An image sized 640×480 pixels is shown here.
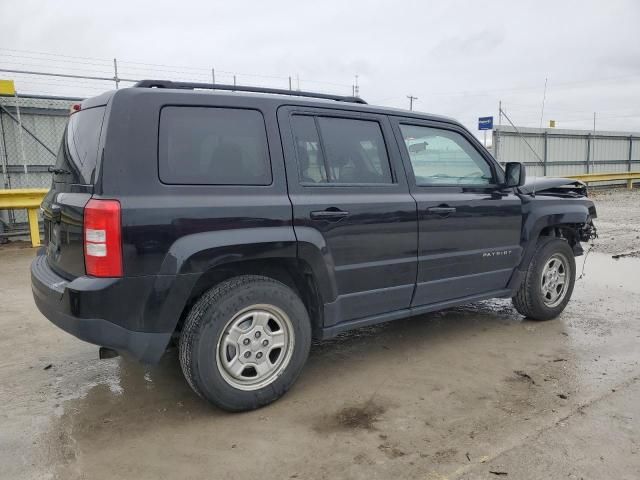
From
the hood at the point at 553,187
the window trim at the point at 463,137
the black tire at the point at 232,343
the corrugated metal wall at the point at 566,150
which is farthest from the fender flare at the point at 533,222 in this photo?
the corrugated metal wall at the point at 566,150

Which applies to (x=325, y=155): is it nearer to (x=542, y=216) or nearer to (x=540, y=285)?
(x=542, y=216)

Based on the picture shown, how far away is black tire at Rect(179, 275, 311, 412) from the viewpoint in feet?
9.79

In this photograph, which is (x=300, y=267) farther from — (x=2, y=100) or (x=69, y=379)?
(x=2, y=100)

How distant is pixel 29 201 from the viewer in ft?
27.7

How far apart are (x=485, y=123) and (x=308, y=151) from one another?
16.7 meters

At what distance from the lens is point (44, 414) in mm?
3191

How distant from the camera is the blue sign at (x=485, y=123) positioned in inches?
723

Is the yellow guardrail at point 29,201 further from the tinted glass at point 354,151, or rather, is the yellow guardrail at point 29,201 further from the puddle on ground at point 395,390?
the tinted glass at point 354,151

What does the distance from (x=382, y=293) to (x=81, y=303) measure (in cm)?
199

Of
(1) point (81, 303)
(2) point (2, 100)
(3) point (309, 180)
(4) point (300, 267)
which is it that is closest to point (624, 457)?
(4) point (300, 267)

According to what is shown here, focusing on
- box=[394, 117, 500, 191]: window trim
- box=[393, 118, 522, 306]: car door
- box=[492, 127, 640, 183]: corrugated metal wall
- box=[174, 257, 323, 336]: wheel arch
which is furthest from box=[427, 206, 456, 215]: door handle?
box=[492, 127, 640, 183]: corrugated metal wall

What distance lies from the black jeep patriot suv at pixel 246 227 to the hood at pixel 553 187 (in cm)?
65

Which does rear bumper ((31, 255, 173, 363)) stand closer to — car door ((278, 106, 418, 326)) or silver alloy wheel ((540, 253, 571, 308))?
car door ((278, 106, 418, 326))

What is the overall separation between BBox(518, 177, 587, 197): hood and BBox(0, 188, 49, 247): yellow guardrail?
725cm
